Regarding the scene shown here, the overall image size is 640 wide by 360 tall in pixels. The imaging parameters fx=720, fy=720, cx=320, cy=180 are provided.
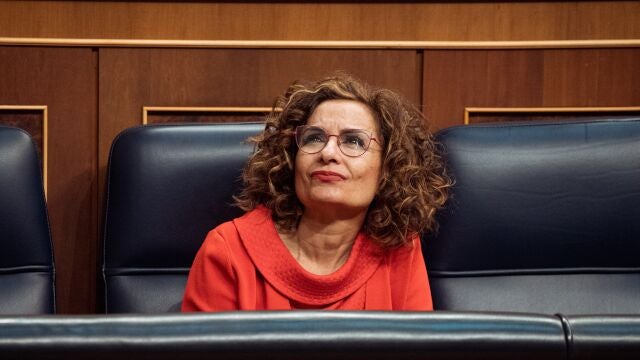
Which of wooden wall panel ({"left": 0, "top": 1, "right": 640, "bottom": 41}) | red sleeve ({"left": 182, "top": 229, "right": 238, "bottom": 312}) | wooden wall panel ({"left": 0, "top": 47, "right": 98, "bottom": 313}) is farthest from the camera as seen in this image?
wooden wall panel ({"left": 0, "top": 1, "right": 640, "bottom": 41})

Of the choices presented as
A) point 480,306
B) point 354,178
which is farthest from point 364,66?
point 480,306

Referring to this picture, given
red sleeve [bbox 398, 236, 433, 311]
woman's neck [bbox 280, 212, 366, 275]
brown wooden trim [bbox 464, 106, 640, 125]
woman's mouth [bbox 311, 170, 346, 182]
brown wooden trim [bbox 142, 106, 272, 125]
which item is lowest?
red sleeve [bbox 398, 236, 433, 311]

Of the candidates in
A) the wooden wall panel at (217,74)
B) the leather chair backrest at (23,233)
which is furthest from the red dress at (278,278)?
the wooden wall panel at (217,74)

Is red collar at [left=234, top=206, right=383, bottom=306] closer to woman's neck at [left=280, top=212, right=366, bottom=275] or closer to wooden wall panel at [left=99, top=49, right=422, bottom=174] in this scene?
woman's neck at [left=280, top=212, right=366, bottom=275]

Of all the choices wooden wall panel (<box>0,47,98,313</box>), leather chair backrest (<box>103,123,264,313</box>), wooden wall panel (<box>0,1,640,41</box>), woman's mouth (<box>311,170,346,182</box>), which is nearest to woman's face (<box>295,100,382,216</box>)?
woman's mouth (<box>311,170,346,182</box>)

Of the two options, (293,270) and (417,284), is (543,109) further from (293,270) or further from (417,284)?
(293,270)

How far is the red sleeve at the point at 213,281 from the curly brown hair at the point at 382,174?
4.3 inches

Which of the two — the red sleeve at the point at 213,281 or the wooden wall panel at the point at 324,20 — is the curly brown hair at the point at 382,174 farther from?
the wooden wall panel at the point at 324,20

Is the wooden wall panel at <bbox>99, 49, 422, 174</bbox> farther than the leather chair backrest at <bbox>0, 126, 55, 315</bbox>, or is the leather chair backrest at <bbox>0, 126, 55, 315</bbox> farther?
the wooden wall panel at <bbox>99, 49, 422, 174</bbox>

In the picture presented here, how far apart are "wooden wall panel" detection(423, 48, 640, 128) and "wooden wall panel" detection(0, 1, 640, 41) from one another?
9.5 inches

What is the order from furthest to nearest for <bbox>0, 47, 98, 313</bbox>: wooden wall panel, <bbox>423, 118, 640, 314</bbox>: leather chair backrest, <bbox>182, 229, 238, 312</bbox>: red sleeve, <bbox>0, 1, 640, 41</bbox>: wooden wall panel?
<bbox>0, 1, 640, 41</bbox>: wooden wall panel → <bbox>0, 47, 98, 313</bbox>: wooden wall panel → <bbox>423, 118, 640, 314</bbox>: leather chair backrest → <bbox>182, 229, 238, 312</bbox>: red sleeve

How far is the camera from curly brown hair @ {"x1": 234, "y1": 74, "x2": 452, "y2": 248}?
1.04m

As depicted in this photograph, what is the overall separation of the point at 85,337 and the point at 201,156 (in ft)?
2.32

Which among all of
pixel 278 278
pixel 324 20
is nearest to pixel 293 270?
pixel 278 278
